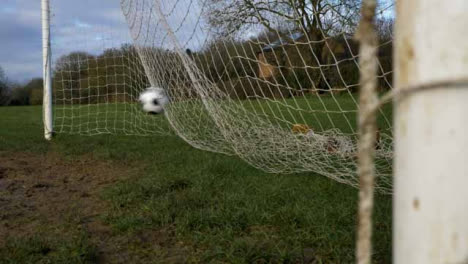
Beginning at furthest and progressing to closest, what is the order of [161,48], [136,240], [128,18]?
1. [128,18]
2. [161,48]
3. [136,240]

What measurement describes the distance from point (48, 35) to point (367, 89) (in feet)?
20.0

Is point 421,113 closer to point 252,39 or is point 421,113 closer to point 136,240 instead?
point 136,240

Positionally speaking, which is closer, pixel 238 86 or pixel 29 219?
pixel 29 219

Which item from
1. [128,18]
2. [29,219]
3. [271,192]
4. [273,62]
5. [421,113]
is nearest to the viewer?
[421,113]

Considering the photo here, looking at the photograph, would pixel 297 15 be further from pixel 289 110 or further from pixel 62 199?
pixel 62 199

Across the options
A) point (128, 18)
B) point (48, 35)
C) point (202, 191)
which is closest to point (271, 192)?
point (202, 191)

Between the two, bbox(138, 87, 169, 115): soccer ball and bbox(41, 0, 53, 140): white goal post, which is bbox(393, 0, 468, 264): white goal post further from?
bbox(41, 0, 53, 140): white goal post

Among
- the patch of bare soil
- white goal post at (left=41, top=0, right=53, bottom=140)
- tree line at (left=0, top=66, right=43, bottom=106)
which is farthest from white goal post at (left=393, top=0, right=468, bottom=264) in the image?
tree line at (left=0, top=66, right=43, bottom=106)

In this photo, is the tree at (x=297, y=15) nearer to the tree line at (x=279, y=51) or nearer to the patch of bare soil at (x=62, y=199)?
the tree line at (x=279, y=51)

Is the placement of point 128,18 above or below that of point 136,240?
above

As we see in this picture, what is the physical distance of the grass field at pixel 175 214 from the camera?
213 centimetres

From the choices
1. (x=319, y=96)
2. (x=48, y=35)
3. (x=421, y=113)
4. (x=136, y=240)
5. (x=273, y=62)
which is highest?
(x=48, y=35)

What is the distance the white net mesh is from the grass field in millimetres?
314

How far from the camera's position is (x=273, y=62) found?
347 cm
